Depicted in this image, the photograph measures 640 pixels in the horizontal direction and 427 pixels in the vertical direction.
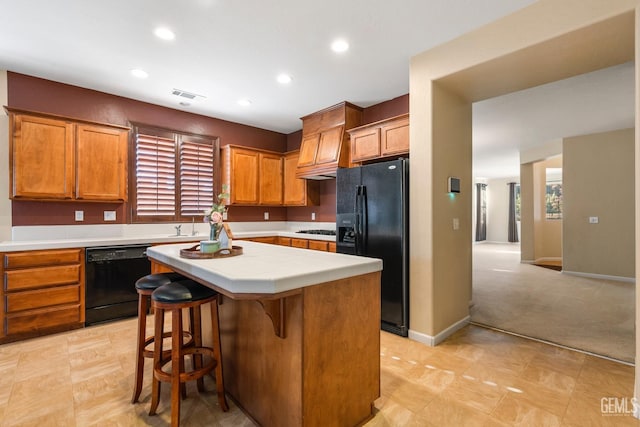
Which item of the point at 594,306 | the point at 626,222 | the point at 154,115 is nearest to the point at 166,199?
the point at 154,115

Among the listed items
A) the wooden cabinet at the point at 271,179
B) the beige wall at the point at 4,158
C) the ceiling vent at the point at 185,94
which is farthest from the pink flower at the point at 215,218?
the wooden cabinet at the point at 271,179

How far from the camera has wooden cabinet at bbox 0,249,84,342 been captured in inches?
115

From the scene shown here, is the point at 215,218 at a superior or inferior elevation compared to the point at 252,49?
inferior

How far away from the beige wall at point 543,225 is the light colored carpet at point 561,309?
1671mm

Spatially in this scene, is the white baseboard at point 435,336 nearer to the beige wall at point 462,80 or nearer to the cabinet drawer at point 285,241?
the beige wall at point 462,80

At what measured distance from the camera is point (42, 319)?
3.07 m

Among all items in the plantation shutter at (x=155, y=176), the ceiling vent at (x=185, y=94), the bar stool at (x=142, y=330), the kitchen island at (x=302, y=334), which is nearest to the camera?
the kitchen island at (x=302, y=334)

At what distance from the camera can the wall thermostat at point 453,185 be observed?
309 cm

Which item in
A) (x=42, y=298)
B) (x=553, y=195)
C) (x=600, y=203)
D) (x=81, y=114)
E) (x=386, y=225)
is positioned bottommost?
(x=42, y=298)

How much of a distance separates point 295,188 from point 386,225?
2455 mm

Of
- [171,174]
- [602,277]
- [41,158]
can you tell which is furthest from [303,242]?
[602,277]

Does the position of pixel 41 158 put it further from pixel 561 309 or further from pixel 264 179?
pixel 561 309

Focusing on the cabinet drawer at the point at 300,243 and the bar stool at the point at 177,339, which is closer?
the bar stool at the point at 177,339

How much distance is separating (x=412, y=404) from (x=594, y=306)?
11.9 ft
